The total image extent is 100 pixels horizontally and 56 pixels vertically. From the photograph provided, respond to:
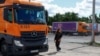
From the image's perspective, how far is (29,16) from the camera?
17359mm

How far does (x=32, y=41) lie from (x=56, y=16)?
93.6 metres

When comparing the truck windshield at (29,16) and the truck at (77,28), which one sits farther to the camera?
the truck at (77,28)

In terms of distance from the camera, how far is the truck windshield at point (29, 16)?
17.0 meters

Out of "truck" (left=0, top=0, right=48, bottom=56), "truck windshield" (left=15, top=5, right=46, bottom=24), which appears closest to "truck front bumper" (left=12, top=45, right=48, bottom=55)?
"truck" (left=0, top=0, right=48, bottom=56)

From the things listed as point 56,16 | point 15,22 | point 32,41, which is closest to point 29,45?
point 32,41

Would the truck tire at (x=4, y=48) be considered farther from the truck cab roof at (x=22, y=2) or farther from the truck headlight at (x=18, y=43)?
the truck cab roof at (x=22, y=2)

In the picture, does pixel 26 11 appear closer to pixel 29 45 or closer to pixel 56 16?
pixel 29 45

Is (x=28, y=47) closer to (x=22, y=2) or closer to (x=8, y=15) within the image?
(x=8, y=15)

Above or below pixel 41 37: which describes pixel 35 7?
above

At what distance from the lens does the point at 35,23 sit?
57.8 ft

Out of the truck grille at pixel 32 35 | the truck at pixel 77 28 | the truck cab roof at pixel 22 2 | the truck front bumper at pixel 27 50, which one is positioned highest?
the truck cab roof at pixel 22 2

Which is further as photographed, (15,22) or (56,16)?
(56,16)

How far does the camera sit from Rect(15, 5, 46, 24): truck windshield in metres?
17.0

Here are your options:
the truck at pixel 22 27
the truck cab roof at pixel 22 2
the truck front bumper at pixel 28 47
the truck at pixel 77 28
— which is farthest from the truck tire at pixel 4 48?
the truck at pixel 77 28
